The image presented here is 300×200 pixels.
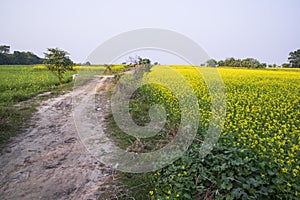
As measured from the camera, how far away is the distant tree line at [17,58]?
39.6 m

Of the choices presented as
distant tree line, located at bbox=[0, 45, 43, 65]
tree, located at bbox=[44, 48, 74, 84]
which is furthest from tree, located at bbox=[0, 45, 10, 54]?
tree, located at bbox=[44, 48, 74, 84]

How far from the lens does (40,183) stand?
326 centimetres

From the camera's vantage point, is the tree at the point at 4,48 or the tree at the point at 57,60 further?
the tree at the point at 4,48

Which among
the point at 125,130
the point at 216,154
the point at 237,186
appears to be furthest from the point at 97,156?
the point at 237,186

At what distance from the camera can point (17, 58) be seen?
137 feet

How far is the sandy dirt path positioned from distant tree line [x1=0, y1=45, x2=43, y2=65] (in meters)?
35.9

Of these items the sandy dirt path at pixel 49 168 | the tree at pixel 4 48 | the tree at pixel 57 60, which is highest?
the tree at pixel 4 48

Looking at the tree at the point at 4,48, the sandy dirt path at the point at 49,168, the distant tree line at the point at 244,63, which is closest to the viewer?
the sandy dirt path at the point at 49,168

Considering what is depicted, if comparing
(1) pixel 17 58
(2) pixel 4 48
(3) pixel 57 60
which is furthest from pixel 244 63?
(2) pixel 4 48

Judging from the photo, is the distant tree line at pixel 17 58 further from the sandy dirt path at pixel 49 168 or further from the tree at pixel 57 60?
the sandy dirt path at pixel 49 168

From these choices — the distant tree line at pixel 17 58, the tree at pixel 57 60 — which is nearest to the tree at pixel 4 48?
the distant tree line at pixel 17 58

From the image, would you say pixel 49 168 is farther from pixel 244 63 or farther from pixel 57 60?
pixel 244 63

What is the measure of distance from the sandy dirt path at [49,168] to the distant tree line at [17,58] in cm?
3589

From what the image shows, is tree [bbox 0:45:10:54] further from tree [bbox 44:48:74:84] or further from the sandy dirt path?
the sandy dirt path
